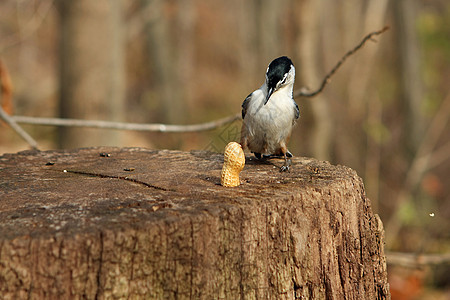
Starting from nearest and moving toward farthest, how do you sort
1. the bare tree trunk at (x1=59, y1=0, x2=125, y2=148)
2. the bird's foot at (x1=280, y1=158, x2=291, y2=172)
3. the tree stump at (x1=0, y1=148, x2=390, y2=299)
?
1. the tree stump at (x1=0, y1=148, x2=390, y2=299)
2. the bird's foot at (x1=280, y1=158, x2=291, y2=172)
3. the bare tree trunk at (x1=59, y1=0, x2=125, y2=148)

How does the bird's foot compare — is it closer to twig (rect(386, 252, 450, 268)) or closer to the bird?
the bird

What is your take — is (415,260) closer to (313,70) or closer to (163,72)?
(313,70)

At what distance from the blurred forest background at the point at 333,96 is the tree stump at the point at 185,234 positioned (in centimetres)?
140

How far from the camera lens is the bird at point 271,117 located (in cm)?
263

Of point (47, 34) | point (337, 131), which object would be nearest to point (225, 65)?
point (47, 34)

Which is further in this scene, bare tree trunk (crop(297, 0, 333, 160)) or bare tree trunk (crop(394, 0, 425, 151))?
bare tree trunk (crop(394, 0, 425, 151))

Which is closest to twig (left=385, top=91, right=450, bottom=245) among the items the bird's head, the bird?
the bird

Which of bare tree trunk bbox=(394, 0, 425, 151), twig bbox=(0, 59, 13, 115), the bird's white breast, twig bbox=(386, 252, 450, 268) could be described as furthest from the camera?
bare tree trunk bbox=(394, 0, 425, 151)

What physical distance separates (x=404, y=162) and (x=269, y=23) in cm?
305

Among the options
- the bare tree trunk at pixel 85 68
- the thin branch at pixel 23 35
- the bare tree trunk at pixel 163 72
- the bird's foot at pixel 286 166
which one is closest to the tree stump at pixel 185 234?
the bird's foot at pixel 286 166

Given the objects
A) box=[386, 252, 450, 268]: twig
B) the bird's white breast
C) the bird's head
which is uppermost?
the bird's head

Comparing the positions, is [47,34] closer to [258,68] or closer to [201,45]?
[201,45]

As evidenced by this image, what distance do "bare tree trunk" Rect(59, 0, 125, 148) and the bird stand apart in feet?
9.60

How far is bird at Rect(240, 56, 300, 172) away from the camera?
8.63ft
